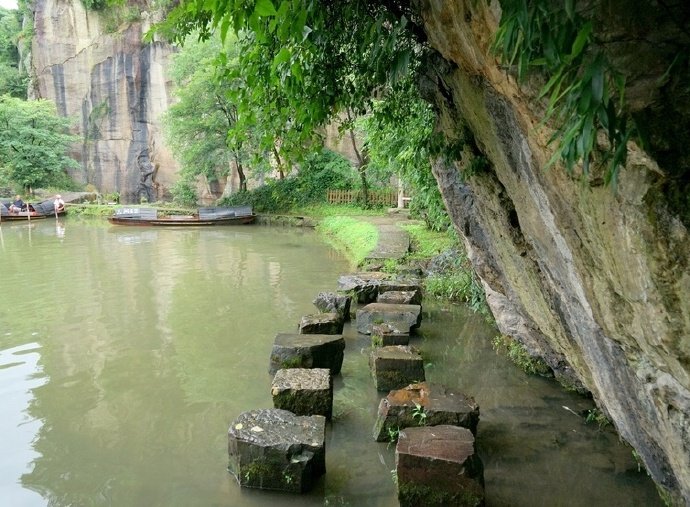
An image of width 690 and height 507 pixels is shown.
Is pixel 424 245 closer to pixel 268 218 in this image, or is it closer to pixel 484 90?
pixel 484 90

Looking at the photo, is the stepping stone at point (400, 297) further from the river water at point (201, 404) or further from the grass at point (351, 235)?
the grass at point (351, 235)

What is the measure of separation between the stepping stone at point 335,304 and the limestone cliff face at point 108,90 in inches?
1053

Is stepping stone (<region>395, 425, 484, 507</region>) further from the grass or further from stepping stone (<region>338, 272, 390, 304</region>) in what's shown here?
the grass

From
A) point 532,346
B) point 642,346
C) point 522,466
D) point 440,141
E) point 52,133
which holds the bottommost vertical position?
point 522,466

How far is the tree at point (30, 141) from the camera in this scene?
28703mm

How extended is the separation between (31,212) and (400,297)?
2437 centimetres

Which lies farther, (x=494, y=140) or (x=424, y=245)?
(x=424, y=245)

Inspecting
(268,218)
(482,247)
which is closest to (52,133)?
(268,218)

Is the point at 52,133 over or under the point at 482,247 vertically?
over

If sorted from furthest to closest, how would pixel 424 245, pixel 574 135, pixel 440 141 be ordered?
pixel 424 245, pixel 440 141, pixel 574 135

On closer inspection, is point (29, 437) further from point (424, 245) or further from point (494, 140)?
point (424, 245)

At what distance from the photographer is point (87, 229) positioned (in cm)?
2291

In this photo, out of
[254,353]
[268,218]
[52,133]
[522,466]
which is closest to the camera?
[522,466]

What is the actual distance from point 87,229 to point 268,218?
7.90m
